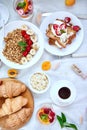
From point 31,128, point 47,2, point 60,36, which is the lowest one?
point 31,128

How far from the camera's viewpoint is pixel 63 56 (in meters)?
1.54

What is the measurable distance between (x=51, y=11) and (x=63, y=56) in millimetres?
206

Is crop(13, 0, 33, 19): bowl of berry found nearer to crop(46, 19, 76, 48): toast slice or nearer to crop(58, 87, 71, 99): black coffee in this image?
crop(46, 19, 76, 48): toast slice

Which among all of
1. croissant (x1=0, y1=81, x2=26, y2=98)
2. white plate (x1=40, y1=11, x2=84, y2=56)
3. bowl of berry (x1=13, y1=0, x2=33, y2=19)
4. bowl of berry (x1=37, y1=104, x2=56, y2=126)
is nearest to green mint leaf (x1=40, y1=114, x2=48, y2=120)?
bowl of berry (x1=37, y1=104, x2=56, y2=126)

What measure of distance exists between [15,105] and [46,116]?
0.13 meters

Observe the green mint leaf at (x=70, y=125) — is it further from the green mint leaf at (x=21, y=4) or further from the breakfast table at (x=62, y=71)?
the green mint leaf at (x=21, y=4)

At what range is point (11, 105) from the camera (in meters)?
1.43

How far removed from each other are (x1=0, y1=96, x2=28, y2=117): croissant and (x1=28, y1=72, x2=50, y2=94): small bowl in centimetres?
8

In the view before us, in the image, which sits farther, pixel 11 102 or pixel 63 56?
pixel 63 56

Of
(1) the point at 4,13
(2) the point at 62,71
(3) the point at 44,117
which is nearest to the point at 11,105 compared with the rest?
(3) the point at 44,117

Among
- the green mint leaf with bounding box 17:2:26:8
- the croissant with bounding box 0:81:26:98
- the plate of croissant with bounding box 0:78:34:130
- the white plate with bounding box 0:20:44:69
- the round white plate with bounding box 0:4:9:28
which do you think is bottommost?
the plate of croissant with bounding box 0:78:34:130

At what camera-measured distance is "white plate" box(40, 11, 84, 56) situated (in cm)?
153

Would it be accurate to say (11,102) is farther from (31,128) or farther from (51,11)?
(51,11)

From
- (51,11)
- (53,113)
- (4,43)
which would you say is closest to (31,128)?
(53,113)
